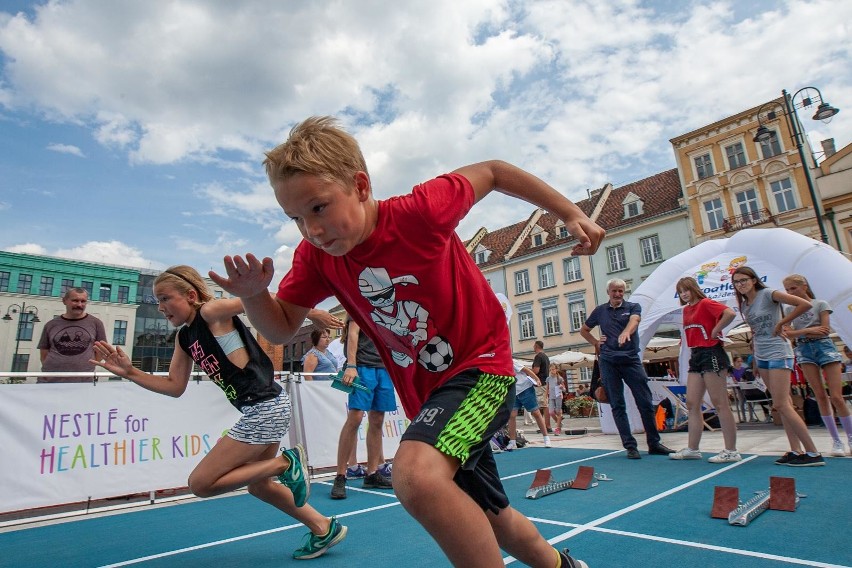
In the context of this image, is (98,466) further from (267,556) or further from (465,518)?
(465,518)

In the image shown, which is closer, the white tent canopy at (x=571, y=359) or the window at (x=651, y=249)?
the white tent canopy at (x=571, y=359)

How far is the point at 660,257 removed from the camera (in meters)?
31.4

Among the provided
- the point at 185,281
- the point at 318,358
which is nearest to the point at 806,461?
the point at 185,281

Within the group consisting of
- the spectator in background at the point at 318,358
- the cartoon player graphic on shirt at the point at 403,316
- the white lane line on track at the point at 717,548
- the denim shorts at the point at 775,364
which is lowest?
the white lane line on track at the point at 717,548

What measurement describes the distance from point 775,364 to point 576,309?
31147 mm

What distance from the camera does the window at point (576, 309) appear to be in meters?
35.0

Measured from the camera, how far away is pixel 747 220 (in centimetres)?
2802

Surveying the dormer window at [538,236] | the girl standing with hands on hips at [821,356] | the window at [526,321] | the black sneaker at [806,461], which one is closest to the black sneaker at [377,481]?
the black sneaker at [806,461]

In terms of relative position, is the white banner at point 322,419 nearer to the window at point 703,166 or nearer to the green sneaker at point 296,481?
the green sneaker at point 296,481

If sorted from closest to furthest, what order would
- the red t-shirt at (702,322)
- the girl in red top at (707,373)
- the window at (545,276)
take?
the girl in red top at (707,373) → the red t-shirt at (702,322) → the window at (545,276)

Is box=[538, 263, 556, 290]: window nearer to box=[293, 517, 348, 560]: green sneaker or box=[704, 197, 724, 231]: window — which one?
box=[704, 197, 724, 231]: window

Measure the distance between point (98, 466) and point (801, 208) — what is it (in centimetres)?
3241

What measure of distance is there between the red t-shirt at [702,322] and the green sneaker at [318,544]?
4.47m

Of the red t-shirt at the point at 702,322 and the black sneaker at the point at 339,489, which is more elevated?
the red t-shirt at the point at 702,322
